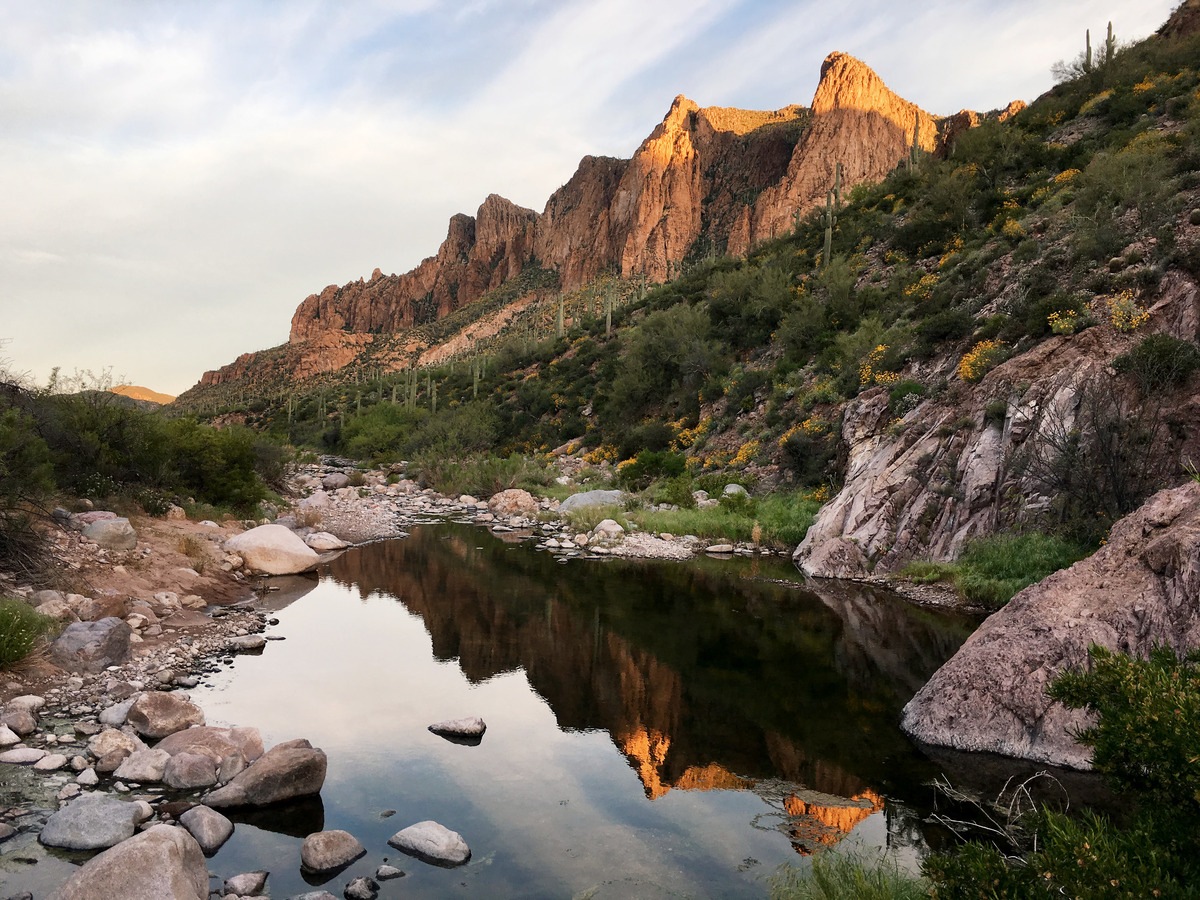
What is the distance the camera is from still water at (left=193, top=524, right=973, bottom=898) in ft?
17.9

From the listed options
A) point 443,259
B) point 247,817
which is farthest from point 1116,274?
point 443,259

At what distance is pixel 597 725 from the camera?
8078mm

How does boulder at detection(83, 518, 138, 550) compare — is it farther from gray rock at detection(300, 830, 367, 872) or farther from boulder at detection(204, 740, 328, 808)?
gray rock at detection(300, 830, 367, 872)

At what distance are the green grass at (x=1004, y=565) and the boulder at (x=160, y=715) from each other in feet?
37.0

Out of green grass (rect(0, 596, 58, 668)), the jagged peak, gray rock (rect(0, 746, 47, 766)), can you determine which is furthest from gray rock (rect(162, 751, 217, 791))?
the jagged peak

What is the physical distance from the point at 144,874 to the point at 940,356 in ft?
64.1

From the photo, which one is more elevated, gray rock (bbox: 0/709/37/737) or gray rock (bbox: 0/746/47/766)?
gray rock (bbox: 0/709/37/737)

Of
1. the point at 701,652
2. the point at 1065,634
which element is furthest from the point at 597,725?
the point at 1065,634

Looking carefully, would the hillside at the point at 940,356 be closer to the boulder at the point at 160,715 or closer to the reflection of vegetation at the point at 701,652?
the reflection of vegetation at the point at 701,652

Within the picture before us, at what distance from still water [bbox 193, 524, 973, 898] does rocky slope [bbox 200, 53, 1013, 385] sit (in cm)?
8269

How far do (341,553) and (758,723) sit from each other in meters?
12.9

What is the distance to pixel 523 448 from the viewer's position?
4100 cm

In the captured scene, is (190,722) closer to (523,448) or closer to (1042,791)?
(1042,791)

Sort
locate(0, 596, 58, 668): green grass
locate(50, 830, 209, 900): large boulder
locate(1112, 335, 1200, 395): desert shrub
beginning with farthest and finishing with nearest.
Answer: locate(1112, 335, 1200, 395): desert shrub < locate(0, 596, 58, 668): green grass < locate(50, 830, 209, 900): large boulder
